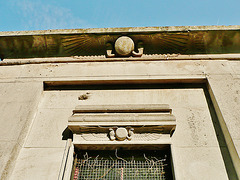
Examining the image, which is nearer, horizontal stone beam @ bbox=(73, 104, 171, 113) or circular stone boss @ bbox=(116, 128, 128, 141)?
circular stone boss @ bbox=(116, 128, 128, 141)

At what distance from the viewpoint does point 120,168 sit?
12.3 feet

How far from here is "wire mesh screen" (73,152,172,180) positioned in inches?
143

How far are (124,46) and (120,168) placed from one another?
2.94m

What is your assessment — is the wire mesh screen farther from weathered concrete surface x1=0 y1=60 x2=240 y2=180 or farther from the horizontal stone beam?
the horizontal stone beam

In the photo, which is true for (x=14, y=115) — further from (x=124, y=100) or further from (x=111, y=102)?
(x=124, y=100)

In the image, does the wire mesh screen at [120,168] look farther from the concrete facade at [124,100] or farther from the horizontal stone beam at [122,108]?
the horizontal stone beam at [122,108]

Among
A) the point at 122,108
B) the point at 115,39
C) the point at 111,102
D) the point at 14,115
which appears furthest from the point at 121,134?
the point at 115,39

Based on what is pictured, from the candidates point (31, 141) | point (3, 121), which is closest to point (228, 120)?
point (31, 141)

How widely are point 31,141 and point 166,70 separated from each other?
10.8 ft

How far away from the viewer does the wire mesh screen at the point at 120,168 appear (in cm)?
364

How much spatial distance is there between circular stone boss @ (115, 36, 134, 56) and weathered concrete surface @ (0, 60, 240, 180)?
33cm

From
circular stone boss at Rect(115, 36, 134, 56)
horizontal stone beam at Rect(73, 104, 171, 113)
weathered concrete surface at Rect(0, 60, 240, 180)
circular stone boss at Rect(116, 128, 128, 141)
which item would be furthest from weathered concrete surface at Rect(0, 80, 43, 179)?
circular stone boss at Rect(115, 36, 134, 56)

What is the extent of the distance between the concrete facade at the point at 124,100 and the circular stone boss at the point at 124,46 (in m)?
0.17

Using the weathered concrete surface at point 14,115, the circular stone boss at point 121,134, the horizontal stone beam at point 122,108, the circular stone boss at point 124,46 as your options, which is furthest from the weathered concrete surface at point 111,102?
the circular stone boss at point 121,134
